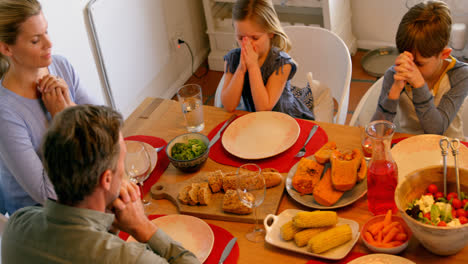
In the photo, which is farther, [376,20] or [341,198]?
→ [376,20]

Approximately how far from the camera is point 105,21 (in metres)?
3.00

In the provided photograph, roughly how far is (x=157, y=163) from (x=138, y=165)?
222 millimetres

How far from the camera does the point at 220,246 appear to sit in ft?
4.46

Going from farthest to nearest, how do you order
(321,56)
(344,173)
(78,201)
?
(321,56)
(344,173)
(78,201)

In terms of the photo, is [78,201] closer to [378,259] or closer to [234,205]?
[234,205]

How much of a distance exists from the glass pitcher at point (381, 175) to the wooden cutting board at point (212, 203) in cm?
29

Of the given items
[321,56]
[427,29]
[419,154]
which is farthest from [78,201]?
[321,56]

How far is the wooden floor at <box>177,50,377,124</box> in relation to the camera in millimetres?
3482


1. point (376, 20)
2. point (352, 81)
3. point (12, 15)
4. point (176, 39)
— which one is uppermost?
point (12, 15)

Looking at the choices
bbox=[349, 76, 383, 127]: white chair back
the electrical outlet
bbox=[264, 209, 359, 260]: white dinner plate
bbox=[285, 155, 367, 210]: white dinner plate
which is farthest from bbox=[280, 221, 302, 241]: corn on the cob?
the electrical outlet

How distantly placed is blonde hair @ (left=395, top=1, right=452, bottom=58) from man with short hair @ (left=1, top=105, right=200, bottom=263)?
113cm

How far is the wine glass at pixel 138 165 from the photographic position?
151 centimetres

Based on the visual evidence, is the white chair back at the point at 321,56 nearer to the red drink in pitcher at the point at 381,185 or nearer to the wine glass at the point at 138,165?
the red drink in pitcher at the point at 381,185

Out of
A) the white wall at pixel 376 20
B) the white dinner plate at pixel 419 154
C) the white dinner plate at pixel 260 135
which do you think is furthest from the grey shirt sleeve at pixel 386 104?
the white wall at pixel 376 20
